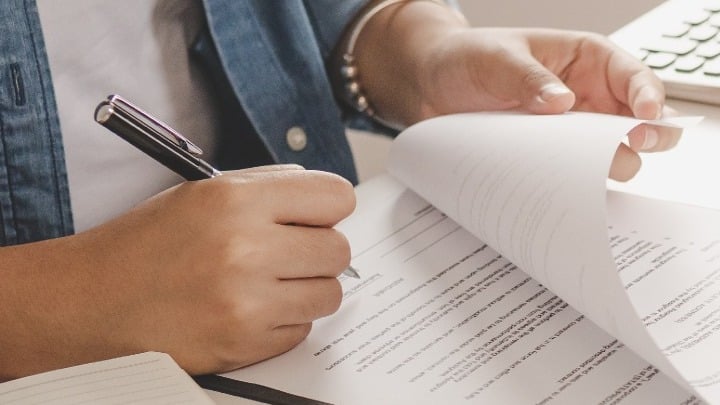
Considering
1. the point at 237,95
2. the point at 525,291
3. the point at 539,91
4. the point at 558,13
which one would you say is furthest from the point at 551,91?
the point at 558,13

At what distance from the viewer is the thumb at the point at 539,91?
2.03ft

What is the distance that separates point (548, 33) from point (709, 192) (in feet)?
0.68

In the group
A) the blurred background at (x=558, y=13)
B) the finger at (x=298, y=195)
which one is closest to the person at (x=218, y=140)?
the finger at (x=298, y=195)

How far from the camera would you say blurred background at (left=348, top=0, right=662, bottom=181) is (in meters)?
1.26

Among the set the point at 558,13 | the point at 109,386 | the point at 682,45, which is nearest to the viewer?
the point at 109,386

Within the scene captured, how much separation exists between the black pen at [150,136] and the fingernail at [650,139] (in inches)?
11.7

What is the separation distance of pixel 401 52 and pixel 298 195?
0.34m

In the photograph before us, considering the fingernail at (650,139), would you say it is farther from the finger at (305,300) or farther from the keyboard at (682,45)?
the finger at (305,300)

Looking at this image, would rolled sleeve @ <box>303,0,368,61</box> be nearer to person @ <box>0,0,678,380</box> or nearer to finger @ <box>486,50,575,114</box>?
person @ <box>0,0,678,380</box>

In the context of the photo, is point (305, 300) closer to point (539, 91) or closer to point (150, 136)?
point (150, 136)

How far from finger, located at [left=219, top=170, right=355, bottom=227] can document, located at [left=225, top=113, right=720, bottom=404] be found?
2.4 inches

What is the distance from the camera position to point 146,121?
19.4 inches

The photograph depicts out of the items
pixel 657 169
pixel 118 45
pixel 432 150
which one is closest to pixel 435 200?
pixel 432 150

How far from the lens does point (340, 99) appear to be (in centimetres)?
92
